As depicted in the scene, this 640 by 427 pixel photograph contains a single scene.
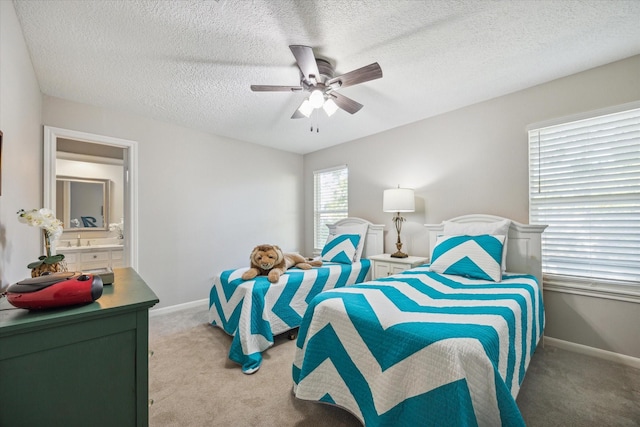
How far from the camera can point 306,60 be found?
1795 mm

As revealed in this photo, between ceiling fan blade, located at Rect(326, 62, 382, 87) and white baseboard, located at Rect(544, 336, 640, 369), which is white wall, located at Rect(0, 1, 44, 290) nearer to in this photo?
ceiling fan blade, located at Rect(326, 62, 382, 87)

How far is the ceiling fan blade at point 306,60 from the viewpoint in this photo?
5.49 ft

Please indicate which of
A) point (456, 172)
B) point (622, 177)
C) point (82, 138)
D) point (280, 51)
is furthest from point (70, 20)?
point (622, 177)

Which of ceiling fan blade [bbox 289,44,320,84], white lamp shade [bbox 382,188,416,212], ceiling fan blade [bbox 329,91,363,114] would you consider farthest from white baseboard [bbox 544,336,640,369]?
ceiling fan blade [bbox 289,44,320,84]

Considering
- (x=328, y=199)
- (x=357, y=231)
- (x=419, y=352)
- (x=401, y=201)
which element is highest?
(x=328, y=199)

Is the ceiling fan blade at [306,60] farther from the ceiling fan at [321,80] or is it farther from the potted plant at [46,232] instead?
the potted plant at [46,232]

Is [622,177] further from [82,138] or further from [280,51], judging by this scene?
[82,138]

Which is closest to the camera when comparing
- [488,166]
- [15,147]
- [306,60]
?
[15,147]

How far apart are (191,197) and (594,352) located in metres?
4.50

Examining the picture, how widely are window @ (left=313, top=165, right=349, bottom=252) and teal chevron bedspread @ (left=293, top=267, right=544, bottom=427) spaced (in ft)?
8.30

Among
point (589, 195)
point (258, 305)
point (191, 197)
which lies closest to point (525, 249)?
point (589, 195)

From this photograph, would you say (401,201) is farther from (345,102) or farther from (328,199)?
(328,199)

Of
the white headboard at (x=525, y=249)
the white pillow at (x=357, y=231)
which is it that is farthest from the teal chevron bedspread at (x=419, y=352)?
the white pillow at (x=357, y=231)

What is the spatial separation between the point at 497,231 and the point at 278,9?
2.55m
